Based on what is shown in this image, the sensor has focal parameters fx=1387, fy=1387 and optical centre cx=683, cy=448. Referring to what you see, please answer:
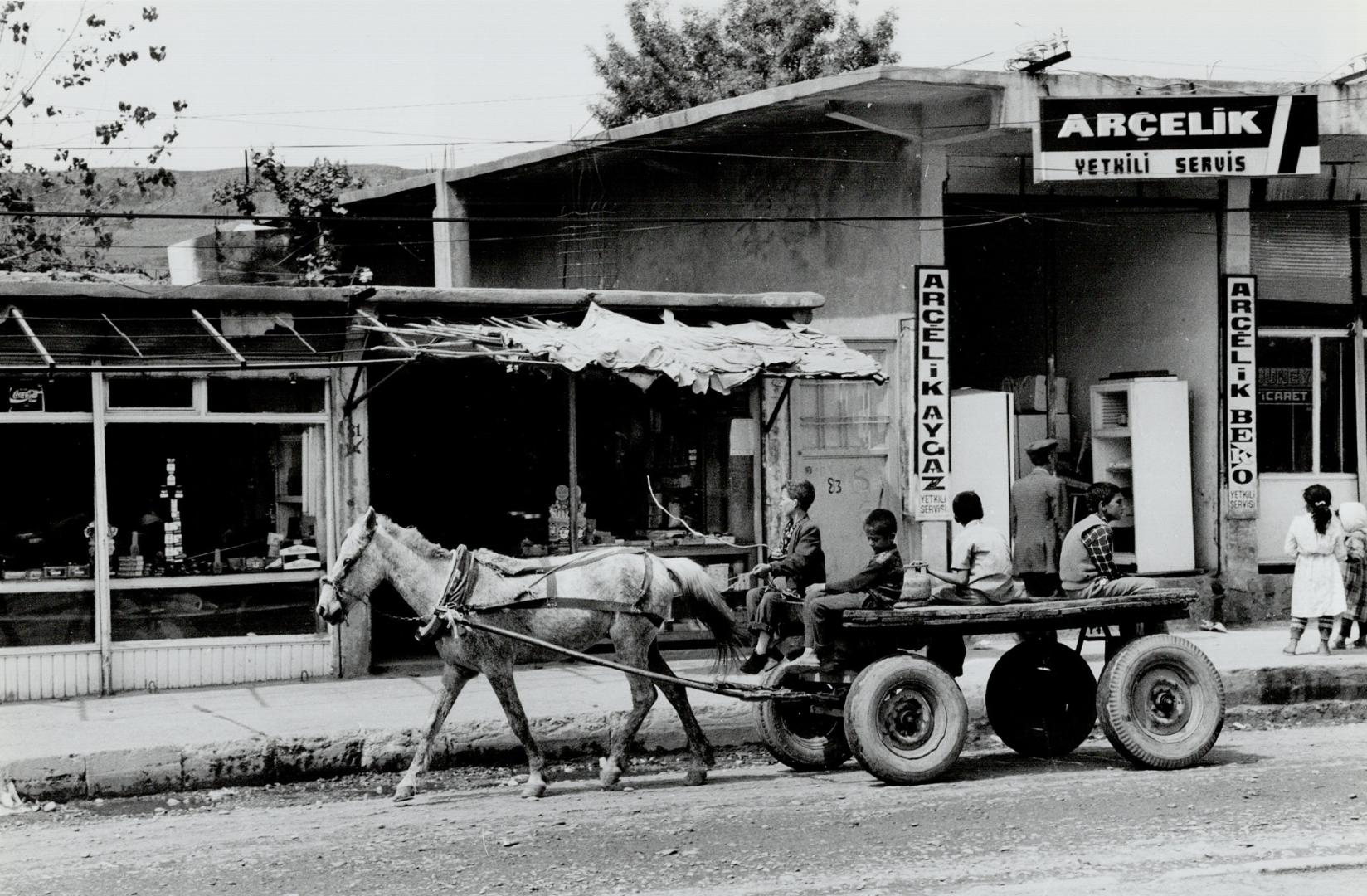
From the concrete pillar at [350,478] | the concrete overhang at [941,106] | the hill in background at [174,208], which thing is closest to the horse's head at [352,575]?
the concrete pillar at [350,478]

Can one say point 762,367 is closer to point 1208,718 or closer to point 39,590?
point 1208,718

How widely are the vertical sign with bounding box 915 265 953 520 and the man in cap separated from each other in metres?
2.38

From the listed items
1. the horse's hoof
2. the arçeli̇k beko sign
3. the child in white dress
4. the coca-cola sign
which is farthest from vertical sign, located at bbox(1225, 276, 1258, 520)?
the coca-cola sign

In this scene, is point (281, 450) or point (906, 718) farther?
point (281, 450)

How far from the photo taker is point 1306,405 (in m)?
15.8

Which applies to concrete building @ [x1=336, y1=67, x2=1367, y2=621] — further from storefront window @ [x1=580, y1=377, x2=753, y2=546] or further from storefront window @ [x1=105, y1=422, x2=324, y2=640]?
storefront window @ [x1=105, y1=422, x2=324, y2=640]

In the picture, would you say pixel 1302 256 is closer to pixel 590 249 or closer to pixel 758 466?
pixel 758 466

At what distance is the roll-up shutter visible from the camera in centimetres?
1545

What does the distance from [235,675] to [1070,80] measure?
32.3ft

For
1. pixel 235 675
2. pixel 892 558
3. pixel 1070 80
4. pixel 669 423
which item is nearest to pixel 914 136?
pixel 1070 80

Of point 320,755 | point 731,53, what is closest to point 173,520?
point 320,755

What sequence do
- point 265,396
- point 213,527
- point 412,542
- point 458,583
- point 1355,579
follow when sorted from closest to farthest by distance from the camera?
point 458,583 → point 412,542 → point 213,527 → point 265,396 → point 1355,579

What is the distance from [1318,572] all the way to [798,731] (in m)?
6.66

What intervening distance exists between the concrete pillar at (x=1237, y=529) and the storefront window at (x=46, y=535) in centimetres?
1127
